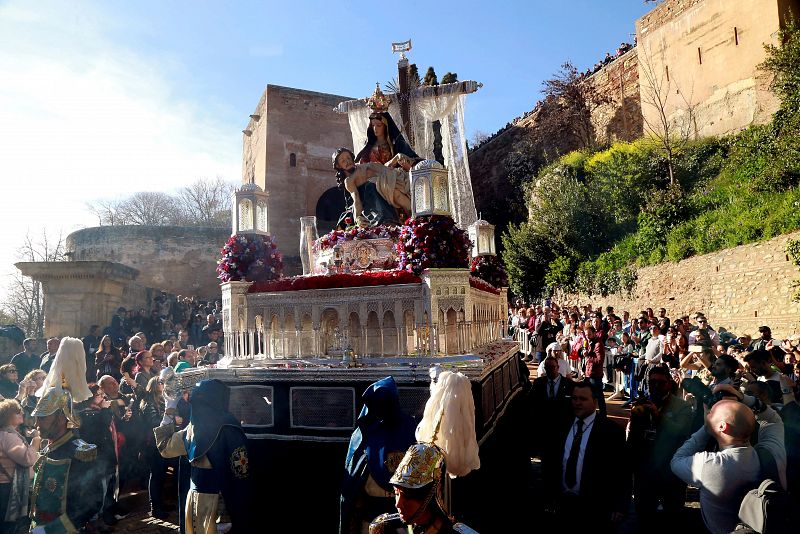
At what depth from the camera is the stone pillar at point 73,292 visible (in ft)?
39.6

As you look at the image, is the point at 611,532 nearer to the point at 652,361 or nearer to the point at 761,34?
the point at 652,361

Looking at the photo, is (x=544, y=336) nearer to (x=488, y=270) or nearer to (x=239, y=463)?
(x=488, y=270)

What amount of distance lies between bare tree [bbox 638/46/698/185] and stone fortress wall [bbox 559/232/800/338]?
8.56m

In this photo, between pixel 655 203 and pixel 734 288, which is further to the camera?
pixel 655 203

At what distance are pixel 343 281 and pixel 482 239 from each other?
518 cm

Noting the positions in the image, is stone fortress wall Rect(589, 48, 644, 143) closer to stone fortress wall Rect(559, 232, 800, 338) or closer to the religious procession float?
stone fortress wall Rect(559, 232, 800, 338)

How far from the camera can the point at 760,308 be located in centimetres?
1462

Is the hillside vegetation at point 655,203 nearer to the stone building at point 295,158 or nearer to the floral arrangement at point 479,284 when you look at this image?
the stone building at point 295,158

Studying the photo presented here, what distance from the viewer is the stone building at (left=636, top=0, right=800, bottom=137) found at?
73.5ft

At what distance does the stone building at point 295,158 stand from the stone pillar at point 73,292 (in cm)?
1115

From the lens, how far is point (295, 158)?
2484 cm

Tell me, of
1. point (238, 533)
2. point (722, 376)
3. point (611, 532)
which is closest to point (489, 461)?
point (611, 532)

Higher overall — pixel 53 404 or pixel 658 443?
pixel 53 404

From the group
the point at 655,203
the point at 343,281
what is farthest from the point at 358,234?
the point at 655,203
